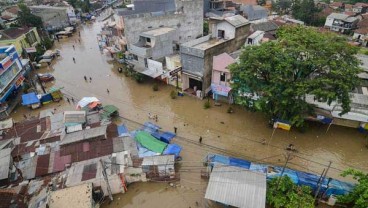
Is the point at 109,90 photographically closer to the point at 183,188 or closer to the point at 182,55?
the point at 182,55

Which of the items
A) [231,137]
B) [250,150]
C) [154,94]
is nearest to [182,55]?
[154,94]

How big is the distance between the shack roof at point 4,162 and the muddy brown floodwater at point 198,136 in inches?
303

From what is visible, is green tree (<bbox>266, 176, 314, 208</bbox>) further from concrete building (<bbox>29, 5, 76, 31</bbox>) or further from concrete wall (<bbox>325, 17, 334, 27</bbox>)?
concrete building (<bbox>29, 5, 76, 31</bbox>)

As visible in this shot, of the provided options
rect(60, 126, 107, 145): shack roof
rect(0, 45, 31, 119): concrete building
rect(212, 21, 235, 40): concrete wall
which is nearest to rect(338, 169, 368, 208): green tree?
rect(60, 126, 107, 145): shack roof

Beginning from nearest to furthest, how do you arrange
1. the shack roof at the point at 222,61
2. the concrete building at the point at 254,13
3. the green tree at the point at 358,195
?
the green tree at the point at 358,195
the shack roof at the point at 222,61
the concrete building at the point at 254,13

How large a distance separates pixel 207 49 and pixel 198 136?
9.91 m

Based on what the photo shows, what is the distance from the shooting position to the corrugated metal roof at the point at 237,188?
14227 mm

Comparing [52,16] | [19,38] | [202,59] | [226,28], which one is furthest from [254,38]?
[52,16]

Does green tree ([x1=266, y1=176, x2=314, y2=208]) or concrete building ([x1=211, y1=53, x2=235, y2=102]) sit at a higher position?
concrete building ([x1=211, y1=53, x2=235, y2=102])

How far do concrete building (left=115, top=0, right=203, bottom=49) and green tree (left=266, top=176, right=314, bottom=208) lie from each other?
25140 mm

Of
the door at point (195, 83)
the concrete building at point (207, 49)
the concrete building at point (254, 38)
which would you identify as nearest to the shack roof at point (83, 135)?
the concrete building at point (207, 49)

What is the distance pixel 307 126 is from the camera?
22969 millimetres

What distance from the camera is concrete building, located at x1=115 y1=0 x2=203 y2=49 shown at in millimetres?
35031

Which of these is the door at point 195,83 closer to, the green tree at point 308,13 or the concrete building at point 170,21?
the concrete building at point 170,21
